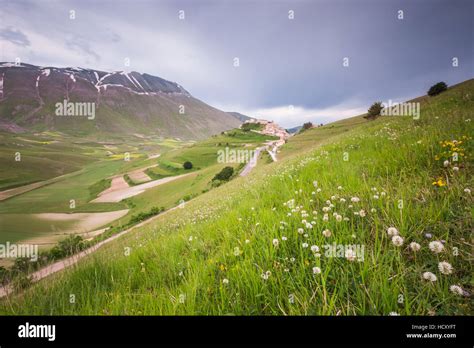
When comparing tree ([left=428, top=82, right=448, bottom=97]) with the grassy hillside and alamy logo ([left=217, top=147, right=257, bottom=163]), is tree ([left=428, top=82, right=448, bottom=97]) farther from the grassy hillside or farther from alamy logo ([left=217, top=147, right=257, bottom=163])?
the grassy hillside

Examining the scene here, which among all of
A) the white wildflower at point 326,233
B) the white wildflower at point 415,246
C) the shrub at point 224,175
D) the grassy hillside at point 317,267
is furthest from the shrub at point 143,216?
the white wildflower at point 415,246

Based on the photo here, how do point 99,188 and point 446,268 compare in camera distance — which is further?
point 99,188

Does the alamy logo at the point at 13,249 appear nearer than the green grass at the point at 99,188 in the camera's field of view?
Yes

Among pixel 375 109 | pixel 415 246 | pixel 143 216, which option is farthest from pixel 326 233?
pixel 375 109

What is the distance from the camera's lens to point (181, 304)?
211 cm

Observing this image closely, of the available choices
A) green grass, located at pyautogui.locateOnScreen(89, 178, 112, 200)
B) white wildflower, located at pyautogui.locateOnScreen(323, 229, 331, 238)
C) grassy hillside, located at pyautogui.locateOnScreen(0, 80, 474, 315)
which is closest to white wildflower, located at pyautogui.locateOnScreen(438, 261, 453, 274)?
grassy hillside, located at pyautogui.locateOnScreen(0, 80, 474, 315)

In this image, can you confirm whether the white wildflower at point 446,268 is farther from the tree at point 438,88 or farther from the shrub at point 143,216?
the tree at point 438,88
